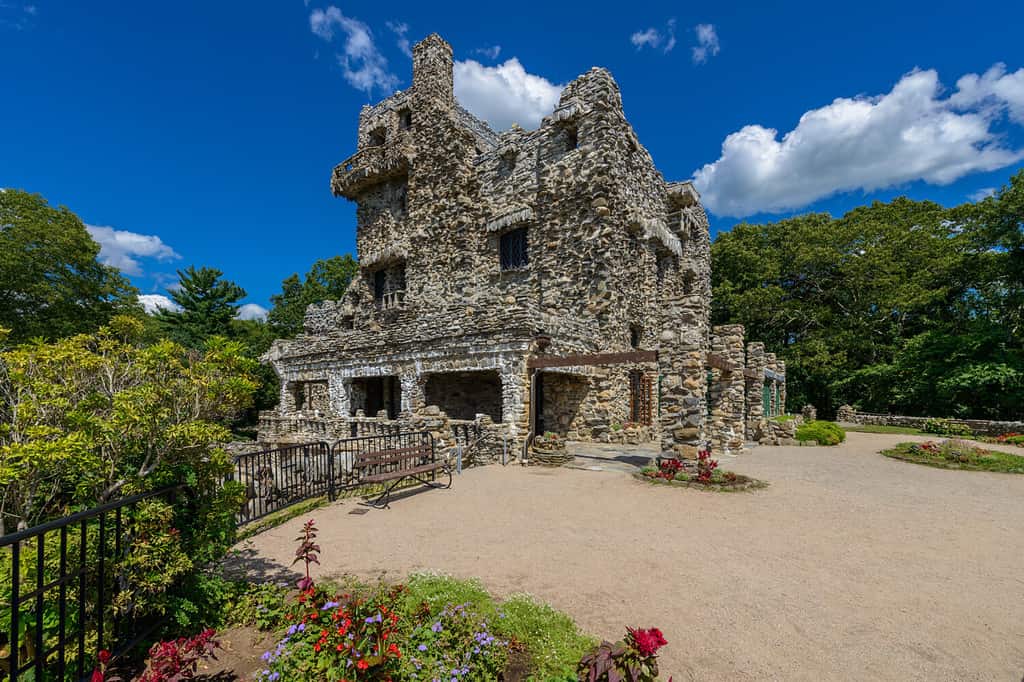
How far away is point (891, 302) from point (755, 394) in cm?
1532

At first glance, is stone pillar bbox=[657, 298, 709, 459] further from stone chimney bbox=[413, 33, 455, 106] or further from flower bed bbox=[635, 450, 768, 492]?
stone chimney bbox=[413, 33, 455, 106]

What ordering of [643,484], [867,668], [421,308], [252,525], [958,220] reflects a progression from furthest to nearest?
[958,220] → [421,308] → [643,484] → [252,525] → [867,668]

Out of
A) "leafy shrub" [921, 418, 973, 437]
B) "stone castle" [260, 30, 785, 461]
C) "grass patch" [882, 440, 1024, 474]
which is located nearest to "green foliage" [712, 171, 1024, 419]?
"leafy shrub" [921, 418, 973, 437]

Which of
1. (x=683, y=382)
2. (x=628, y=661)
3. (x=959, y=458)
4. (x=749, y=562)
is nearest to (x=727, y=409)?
(x=683, y=382)

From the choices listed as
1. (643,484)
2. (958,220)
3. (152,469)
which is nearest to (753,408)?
(643,484)

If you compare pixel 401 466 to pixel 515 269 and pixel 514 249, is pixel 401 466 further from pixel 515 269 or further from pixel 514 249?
pixel 514 249

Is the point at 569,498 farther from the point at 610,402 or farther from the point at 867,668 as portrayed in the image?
the point at 610,402

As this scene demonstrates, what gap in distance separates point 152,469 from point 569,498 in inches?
250

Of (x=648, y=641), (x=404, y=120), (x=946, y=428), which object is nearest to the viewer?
(x=648, y=641)

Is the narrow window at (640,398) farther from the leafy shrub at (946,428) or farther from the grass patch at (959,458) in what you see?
the leafy shrub at (946,428)

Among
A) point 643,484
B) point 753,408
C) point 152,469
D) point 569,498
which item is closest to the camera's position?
point 152,469

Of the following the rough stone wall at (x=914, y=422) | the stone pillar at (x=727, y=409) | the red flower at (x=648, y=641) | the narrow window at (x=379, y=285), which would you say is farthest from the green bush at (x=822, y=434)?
the narrow window at (x=379, y=285)

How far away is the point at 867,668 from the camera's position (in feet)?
10.8

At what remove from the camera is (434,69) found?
74.8ft
